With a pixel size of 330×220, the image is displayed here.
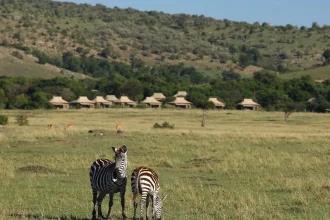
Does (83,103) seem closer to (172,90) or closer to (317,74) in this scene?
(172,90)

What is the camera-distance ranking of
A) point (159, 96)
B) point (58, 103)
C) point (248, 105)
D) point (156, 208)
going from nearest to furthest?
point (156, 208) < point (58, 103) < point (248, 105) < point (159, 96)

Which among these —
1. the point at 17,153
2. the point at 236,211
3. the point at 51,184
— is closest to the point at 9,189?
the point at 51,184

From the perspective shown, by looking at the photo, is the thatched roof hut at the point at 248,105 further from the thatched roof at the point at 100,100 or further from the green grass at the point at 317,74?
the green grass at the point at 317,74

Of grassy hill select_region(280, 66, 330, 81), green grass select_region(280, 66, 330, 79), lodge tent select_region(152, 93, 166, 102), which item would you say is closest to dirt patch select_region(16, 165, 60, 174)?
lodge tent select_region(152, 93, 166, 102)

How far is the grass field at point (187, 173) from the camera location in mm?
14336

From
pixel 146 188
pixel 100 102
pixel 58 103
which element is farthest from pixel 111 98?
pixel 146 188

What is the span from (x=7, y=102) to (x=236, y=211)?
76254 millimetres

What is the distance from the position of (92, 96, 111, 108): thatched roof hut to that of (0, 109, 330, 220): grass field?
57.1 m

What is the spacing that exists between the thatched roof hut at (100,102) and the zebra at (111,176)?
8267 centimetres

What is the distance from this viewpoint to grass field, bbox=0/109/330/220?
14.3 meters

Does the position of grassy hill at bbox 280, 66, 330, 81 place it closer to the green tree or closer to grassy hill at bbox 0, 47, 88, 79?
the green tree

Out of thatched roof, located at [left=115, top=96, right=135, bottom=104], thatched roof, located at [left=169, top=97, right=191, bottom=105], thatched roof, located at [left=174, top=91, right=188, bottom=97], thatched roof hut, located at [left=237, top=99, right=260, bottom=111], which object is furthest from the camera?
thatched roof, located at [left=174, top=91, right=188, bottom=97]

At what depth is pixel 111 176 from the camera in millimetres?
12297

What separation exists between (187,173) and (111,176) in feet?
31.0
